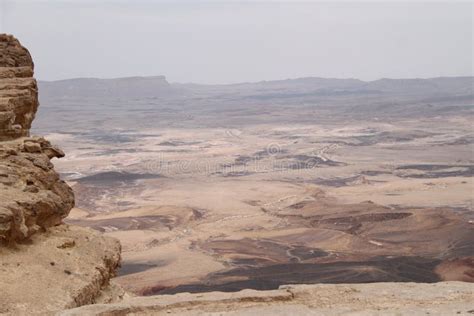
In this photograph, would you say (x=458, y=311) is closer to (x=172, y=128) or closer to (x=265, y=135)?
(x=265, y=135)

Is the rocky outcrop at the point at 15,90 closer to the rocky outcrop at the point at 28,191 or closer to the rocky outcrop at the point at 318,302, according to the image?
the rocky outcrop at the point at 28,191

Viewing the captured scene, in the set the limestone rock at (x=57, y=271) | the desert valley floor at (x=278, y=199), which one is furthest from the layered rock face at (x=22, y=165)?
the desert valley floor at (x=278, y=199)

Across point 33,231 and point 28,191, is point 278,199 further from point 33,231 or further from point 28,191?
point 33,231

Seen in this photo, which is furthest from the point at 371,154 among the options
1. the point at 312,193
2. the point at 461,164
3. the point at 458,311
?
the point at 458,311

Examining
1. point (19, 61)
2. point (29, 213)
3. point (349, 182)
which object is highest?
point (19, 61)

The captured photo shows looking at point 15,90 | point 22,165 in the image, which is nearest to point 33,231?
point 22,165

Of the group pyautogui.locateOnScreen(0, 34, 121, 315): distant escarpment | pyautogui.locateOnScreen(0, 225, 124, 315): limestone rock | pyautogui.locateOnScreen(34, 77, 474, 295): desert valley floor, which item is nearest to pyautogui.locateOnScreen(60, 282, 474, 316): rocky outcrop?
pyautogui.locateOnScreen(0, 225, 124, 315): limestone rock
